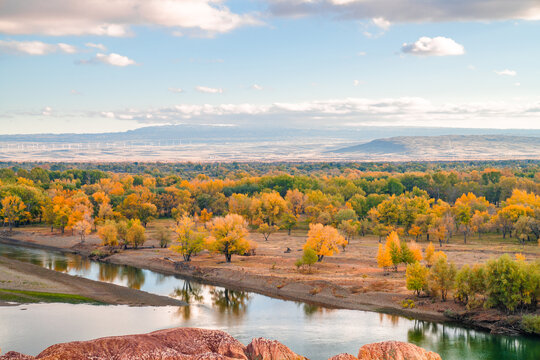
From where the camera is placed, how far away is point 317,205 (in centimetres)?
10419

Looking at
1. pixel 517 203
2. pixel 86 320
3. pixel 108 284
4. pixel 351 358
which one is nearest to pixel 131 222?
pixel 108 284

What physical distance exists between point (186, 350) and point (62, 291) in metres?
33.5

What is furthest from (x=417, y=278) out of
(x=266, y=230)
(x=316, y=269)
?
(x=266, y=230)

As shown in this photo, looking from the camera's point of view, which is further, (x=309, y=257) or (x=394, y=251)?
(x=309, y=257)

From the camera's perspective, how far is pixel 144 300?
188 ft

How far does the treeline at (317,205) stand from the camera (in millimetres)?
89250

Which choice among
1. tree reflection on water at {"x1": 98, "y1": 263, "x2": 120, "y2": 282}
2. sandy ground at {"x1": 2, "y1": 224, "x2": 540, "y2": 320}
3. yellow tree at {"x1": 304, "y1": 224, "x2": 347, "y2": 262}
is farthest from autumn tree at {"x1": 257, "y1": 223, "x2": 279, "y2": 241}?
tree reflection on water at {"x1": 98, "y1": 263, "x2": 120, "y2": 282}

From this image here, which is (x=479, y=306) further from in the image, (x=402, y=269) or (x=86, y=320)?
(x=86, y=320)

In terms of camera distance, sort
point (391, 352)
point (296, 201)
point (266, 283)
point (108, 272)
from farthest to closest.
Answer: point (296, 201) → point (108, 272) → point (266, 283) → point (391, 352)

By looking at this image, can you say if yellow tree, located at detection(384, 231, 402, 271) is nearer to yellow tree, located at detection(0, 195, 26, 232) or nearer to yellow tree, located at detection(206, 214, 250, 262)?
yellow tree, located at detection(206, 214, 250, 262)

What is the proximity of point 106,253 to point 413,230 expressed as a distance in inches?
2024

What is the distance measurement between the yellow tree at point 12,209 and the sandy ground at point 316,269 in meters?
9.91

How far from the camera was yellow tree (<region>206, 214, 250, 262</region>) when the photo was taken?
73062 mm

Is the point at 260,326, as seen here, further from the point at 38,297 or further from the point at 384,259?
the point at 38,297
